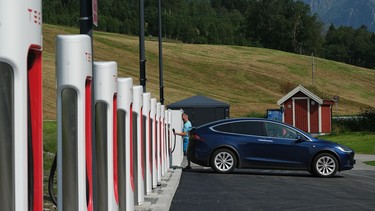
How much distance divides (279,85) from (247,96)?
827 centimetres

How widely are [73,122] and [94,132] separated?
1071 mm

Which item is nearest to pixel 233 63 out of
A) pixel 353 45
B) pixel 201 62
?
pixel 201 62

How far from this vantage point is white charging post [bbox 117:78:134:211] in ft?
33.9

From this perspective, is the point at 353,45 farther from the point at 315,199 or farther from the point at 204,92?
the point at 315,199

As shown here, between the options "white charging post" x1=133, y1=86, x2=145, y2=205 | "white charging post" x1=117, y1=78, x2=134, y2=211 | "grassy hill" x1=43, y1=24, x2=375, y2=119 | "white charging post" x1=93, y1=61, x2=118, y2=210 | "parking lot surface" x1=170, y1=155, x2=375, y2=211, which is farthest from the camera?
"grassy hill" x1=43, y1=24, x2=375, y2=119

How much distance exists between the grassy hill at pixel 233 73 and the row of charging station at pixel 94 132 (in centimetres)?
6767

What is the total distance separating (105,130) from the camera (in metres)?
8.15

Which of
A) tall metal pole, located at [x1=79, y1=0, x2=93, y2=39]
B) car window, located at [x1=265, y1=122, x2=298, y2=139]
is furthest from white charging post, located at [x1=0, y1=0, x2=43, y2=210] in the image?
car window, located at [x1=265, y1=122, x2=298, y2=139]

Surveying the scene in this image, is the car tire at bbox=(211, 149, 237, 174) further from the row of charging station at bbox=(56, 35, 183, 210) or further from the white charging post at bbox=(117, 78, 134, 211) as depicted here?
the white charging post at bbox=(117, 78, 134, 211)

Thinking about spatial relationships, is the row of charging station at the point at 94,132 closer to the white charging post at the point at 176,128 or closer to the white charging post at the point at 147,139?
the white charging post at the point at 147,139

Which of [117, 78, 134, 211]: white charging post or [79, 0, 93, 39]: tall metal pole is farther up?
[79, 0, 93, 39]: tall metal pole

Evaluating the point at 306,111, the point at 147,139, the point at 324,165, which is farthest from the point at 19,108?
the point at 306,111

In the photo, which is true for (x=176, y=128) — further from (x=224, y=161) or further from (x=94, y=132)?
(x=94, y=132)

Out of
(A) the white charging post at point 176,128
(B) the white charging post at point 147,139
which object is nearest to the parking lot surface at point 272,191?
(B) the white charging post at point 147,139
